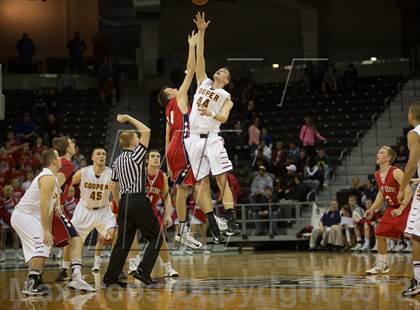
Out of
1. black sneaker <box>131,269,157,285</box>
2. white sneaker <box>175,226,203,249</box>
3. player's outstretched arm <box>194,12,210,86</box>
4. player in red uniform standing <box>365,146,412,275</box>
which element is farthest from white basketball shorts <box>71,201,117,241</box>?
player in red uniform standing <box>365,146,412,275</box>

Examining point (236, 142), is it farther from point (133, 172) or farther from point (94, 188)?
point (133, 172)

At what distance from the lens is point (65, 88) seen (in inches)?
1062

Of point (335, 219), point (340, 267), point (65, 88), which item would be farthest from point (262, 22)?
point (340, 267)

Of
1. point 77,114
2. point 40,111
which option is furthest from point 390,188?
point 40,111

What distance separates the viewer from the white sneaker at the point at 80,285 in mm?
11016

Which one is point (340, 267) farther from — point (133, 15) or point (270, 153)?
point (133, 15)

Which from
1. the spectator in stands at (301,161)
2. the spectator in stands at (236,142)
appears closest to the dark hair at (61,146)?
the spectator in stands at (236,142)

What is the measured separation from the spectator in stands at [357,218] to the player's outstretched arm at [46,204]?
32.9 feet

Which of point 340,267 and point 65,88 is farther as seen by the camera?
point 65,88

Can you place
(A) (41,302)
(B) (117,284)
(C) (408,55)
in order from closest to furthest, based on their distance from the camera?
(A) (41,302) → (B) (117,284) → (C) (408,55)

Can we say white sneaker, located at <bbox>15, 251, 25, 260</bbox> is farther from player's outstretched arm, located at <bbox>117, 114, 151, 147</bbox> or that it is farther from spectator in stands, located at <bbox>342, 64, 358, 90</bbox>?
spectator in stands, located at <bbox>342, 64, 358, 90</bbox>

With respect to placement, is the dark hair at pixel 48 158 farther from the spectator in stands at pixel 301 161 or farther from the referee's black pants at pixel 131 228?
the spectator in stands at pixel 301 161

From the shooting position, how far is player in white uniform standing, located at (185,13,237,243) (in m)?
10.4

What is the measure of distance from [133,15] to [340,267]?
15.0 metres
